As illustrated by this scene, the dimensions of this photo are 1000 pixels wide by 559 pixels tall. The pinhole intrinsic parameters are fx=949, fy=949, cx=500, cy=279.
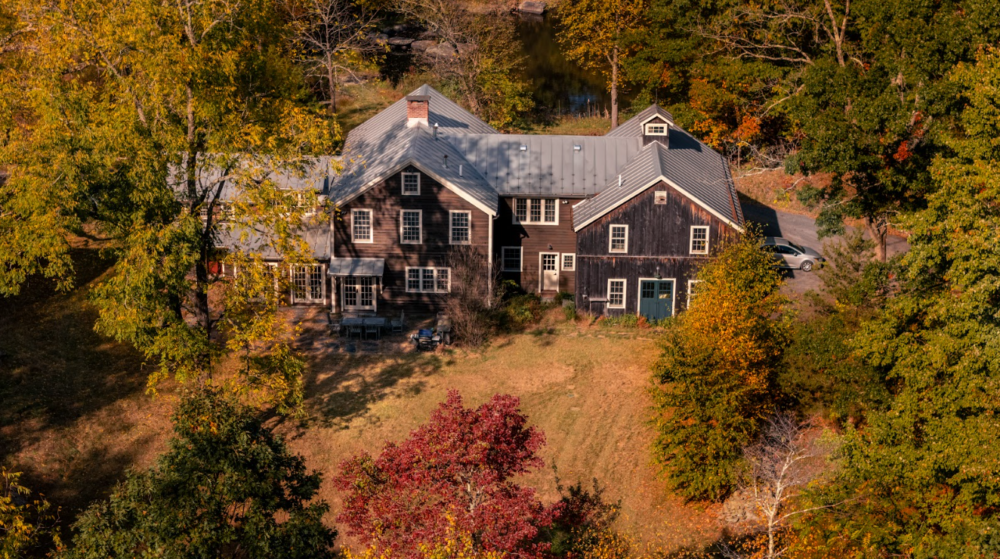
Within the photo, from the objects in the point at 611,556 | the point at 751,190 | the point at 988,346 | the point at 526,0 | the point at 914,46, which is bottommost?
the point at 611,556

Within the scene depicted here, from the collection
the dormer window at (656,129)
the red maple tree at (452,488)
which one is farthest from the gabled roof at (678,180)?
the red maple tree at (452,488)

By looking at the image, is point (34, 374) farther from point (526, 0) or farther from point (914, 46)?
point (526, 0)

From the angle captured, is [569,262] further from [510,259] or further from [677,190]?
[677,190]

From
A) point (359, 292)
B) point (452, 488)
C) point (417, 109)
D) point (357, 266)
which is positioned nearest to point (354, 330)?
point (359, 292)

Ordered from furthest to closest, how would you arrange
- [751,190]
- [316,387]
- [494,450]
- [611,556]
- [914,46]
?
[751,190], [316,387], [914,46], [611,556], [494,450]

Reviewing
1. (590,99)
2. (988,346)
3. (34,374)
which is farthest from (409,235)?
(590,99)
